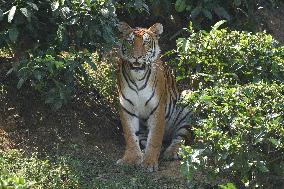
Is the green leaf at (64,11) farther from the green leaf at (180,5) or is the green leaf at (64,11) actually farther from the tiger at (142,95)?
the green leaf at (180,5)

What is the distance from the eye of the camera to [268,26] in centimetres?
944

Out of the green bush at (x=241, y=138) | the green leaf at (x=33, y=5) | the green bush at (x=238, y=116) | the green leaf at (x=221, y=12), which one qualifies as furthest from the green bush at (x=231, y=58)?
the green leaf at (x=33, y=5)

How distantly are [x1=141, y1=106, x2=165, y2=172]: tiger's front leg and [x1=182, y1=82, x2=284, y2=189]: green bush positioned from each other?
3.09 ft

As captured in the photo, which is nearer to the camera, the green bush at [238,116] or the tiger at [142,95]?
the green bush at [238,116]

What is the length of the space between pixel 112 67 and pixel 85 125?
0.93m

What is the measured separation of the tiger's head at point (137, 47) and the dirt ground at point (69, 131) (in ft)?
2.30

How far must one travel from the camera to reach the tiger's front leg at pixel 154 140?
22.3 feet

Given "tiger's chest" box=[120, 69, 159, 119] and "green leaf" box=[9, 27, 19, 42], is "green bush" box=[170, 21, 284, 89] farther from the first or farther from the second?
"green leaf" box=[9, 27, 19, 42]

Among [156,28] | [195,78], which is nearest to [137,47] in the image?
[156,28]

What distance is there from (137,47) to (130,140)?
87cm

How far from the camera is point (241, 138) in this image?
5.54 metres

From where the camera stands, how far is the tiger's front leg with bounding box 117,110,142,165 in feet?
22.4

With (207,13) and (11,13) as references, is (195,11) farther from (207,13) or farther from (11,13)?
(11,13)

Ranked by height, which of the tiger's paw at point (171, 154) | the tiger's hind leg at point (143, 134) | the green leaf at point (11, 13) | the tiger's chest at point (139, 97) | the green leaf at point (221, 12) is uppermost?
the green leaf at point (221, 12)
